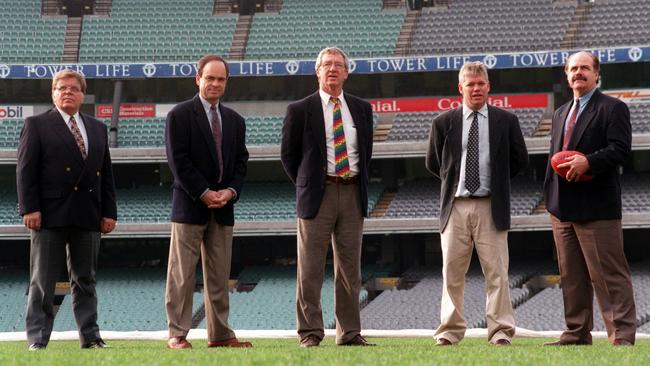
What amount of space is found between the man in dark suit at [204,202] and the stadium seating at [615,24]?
1060 inches

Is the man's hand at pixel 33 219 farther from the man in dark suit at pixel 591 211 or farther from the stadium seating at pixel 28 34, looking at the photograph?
the stadium seating at pixel 28 34

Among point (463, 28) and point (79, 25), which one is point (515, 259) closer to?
point (463, 28)

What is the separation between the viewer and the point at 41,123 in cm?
954

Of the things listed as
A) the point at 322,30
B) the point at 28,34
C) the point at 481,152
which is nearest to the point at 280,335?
the point at 481,152

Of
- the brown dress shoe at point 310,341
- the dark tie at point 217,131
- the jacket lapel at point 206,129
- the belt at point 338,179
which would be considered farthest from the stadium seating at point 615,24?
the brown dress shoe at point 310,341

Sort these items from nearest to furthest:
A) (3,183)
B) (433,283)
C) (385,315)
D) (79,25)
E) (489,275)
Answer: (489,275) → (385,315) → (433,283) → (3,183) → (79,25)

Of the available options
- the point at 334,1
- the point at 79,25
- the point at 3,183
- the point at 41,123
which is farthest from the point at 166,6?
the point at 41,123

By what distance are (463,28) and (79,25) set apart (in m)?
13.2

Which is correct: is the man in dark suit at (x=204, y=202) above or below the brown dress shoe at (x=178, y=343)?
above

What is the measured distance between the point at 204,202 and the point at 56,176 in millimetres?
1316

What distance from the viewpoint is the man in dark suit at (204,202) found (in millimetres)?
9250

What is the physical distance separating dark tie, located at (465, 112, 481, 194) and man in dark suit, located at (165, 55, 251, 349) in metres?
1.98

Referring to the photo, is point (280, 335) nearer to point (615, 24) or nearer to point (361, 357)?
point (361, 357)

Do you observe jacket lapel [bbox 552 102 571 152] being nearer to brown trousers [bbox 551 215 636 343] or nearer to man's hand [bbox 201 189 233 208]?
brown trousers [bbox 551 215 636 343]
